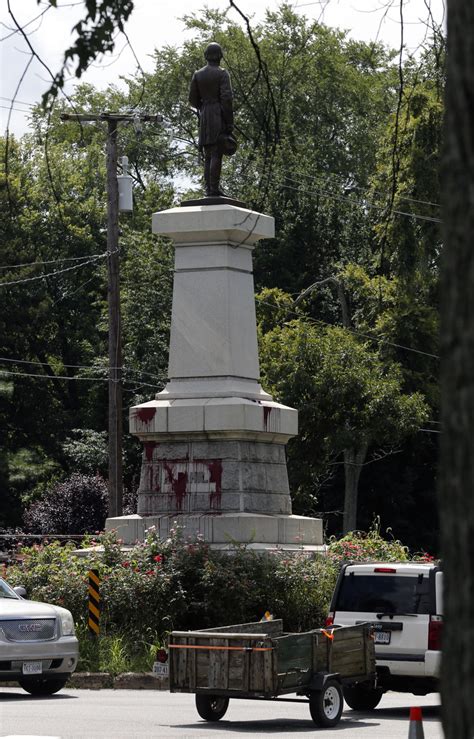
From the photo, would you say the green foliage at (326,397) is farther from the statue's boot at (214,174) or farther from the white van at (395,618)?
the white van at (395,618)

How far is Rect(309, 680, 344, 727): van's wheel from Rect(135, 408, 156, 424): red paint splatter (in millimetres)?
7813

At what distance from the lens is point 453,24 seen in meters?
3.89

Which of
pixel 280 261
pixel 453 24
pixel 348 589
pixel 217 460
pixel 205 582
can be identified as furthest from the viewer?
pixel 280 261

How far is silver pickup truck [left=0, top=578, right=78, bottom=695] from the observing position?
680 inches

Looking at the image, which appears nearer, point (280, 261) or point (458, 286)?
point (458, 286)

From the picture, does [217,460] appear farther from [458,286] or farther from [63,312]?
[63,312]

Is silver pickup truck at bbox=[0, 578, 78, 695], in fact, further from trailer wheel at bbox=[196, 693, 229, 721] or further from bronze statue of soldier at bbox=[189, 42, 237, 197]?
bronze statue of soldier at bbox=[189, 42, 237, 197]

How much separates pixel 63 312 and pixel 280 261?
31.7 feet

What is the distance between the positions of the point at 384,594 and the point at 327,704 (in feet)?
6.84

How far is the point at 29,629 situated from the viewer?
57.5 feet

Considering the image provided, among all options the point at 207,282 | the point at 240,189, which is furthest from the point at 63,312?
the point at 207,282

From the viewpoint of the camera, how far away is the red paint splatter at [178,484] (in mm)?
22172

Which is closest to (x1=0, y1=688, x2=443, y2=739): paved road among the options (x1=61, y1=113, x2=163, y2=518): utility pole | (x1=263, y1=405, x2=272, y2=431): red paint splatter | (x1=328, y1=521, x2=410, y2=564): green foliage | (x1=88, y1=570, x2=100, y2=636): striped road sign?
(x1=88, y1=570, x2=100, y2=636): striped road sign

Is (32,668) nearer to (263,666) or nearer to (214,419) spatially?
(263,666)
